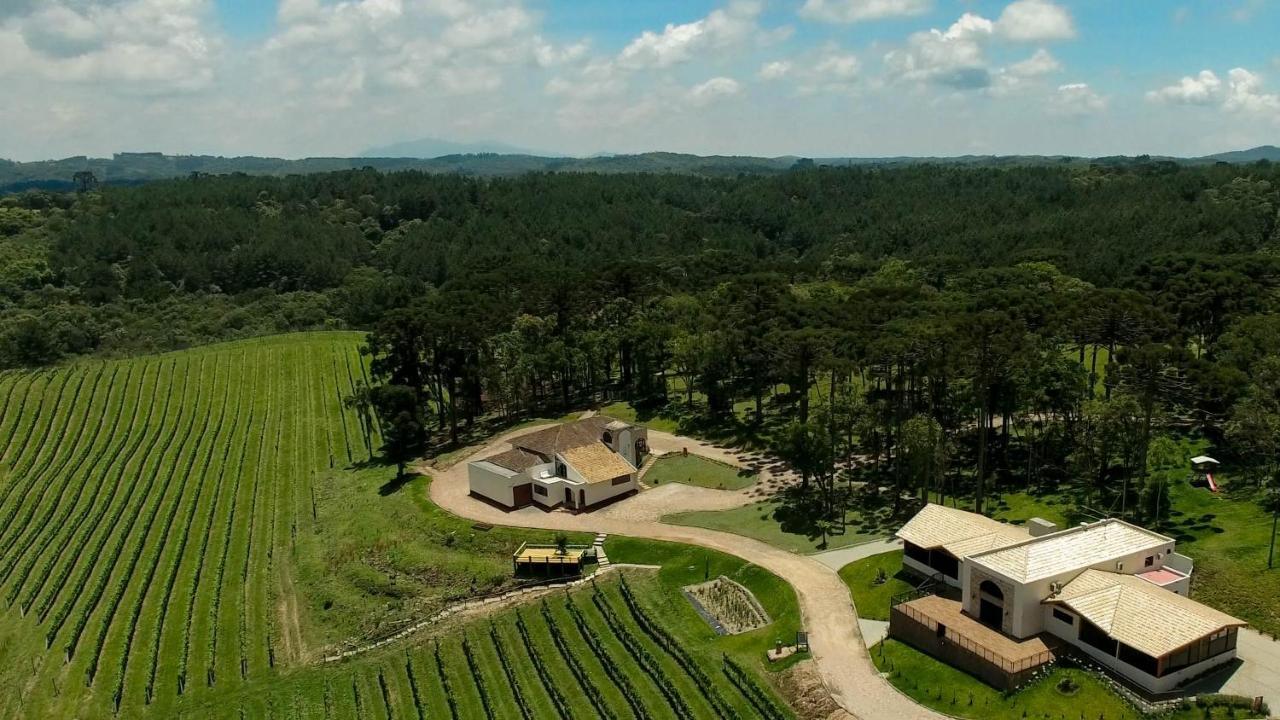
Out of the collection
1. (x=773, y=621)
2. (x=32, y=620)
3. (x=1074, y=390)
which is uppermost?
(x=1074, y=390)

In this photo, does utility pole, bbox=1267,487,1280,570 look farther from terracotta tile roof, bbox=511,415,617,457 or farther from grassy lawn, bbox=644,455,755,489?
terracotta tile roof, bbox=511,415,617,457

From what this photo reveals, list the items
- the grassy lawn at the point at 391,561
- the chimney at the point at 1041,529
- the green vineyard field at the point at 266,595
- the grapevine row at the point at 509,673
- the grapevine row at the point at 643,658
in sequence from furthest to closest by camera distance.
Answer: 1. the grassy lawn at the point at 391,561
2. the chimney at the point at 1041,529
3. the green vineyard field at the point at 266,595
4. the grapevine row at the point at 509,673
5. the grapevine row at the point at 643,658

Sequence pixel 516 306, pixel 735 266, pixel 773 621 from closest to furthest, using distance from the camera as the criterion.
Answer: pixel 773 621 < pixel 516 306 < pixel 735 266

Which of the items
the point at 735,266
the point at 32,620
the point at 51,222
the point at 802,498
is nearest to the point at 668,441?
the point at 802,498

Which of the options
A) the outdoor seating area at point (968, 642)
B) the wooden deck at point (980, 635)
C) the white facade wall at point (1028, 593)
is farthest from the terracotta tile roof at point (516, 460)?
the white facade wall at point (1028, 593)

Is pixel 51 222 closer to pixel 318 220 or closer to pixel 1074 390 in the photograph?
pixel 318 220

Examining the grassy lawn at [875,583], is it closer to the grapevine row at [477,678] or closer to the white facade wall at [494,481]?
the grapevine row at [477,678]

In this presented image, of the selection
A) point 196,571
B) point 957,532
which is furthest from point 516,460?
point 957,532
